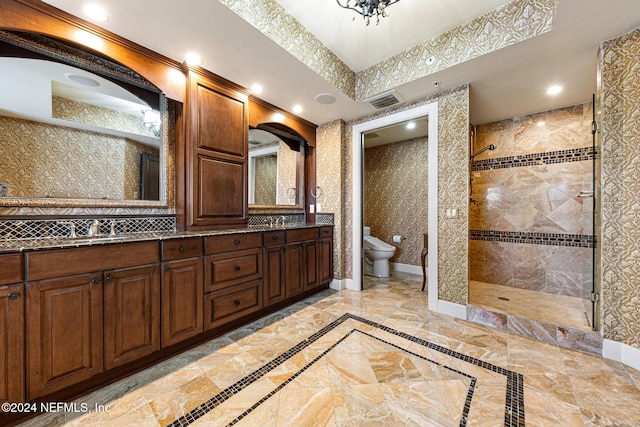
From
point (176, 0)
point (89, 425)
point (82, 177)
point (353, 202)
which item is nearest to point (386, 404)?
point (89, 425)

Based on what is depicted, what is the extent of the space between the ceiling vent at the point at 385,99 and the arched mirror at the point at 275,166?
112 cm

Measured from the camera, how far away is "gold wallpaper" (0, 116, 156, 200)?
1521mm

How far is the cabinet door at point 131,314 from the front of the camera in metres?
1.44

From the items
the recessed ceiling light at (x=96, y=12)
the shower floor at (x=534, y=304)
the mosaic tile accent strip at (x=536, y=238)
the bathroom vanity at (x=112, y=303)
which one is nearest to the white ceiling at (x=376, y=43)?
the recessed ceiling light at (x=96, y=12)

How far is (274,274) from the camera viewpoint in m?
2.49

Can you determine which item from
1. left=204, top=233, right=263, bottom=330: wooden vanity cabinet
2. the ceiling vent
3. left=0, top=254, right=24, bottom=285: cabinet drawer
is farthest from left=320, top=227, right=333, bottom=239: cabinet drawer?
left=0, top=254, right=24, bottom=285: cabinet drawer

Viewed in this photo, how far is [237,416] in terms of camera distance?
126 cm

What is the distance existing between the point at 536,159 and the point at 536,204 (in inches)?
23.0

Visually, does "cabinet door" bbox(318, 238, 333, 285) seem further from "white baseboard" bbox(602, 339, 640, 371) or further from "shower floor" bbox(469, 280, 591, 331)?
"white baseboard" bbox(602, 339, 640, 371)

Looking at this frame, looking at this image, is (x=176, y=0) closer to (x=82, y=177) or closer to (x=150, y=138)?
(x=150, y=138)

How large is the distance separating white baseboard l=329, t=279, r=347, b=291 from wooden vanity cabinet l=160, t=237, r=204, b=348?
1854 millimetres

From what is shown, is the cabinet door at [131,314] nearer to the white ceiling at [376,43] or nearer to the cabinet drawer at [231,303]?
the cabinet drawer at [231,303]

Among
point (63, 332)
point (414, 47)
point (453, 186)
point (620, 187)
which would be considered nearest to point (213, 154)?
point (63, 332)

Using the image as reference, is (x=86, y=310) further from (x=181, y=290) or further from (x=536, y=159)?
(x=536, y=159)
